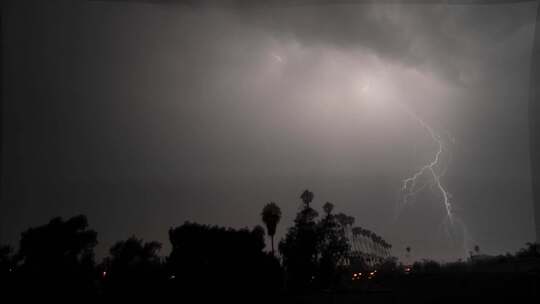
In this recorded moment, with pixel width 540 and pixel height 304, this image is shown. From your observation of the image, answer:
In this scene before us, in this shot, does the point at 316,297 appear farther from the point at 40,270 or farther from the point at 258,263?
the point at 40,270

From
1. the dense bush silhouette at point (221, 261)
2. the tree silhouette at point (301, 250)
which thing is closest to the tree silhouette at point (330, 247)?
the tree silhouette at point (301, 250)

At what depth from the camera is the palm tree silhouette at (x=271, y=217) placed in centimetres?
3762

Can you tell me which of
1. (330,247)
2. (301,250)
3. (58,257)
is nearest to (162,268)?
(58,257)

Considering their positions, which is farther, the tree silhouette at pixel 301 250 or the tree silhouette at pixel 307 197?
the tree silhouette at pixel 307 197

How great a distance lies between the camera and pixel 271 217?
37781 mm

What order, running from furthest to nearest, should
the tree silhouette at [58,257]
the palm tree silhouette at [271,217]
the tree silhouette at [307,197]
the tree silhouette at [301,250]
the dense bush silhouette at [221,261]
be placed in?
1. the tree silhouette at [307,197]
2. the palm tree silhouette at [271,217]
3. the tree silhouette at [301,250]
4. the tree silhouette at [58,257]
5. the dense bush silhouette at [221,261]

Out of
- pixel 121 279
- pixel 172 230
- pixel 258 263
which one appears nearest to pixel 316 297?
pixel 258 263

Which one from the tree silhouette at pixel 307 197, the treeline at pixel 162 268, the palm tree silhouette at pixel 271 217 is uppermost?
the tree silhouette at pixel 307 197

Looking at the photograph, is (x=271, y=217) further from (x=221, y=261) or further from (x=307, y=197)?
(x=221, y=261)

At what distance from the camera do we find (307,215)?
1574 inches

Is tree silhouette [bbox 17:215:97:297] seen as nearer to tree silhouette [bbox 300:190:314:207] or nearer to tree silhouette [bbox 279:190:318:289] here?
tree silhouette [bbox 279:190:318:289]

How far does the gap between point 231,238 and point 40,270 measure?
13.1 metres

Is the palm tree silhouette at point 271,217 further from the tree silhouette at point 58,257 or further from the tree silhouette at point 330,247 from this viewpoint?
the tree silhouette at point 58,257

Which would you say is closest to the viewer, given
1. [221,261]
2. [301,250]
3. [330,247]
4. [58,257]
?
[221,261]
